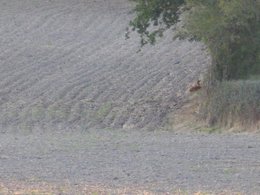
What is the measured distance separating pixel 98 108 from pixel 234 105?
499 centimetres

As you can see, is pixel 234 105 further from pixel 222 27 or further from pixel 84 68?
pixel 84 68

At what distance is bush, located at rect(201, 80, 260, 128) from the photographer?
2520 cm

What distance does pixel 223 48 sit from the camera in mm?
27453

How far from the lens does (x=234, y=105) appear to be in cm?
2567

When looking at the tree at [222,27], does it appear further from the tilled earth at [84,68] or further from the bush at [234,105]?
the tilled earth at [84,68]

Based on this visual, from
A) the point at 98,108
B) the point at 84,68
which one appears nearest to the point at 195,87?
the point at 98,108

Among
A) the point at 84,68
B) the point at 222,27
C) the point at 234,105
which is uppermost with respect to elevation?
the point at 222,27

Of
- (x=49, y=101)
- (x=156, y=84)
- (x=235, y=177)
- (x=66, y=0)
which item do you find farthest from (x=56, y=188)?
(x=66, y=0)

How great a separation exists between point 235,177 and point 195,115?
12.4 meters

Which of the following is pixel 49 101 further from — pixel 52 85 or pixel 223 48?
pixel 223 48

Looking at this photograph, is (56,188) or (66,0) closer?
(56,188)

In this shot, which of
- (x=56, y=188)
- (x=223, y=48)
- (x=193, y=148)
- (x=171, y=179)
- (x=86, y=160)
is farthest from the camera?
(x=223, y=48)

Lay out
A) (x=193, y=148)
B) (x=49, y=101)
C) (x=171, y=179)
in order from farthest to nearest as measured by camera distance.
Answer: (x=49, y=101) < (x=193, y=148) < (x=171, y=179)

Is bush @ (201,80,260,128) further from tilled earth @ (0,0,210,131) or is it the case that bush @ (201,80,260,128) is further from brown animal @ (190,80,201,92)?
Answer: brown animal @ (190,80,201,92)
